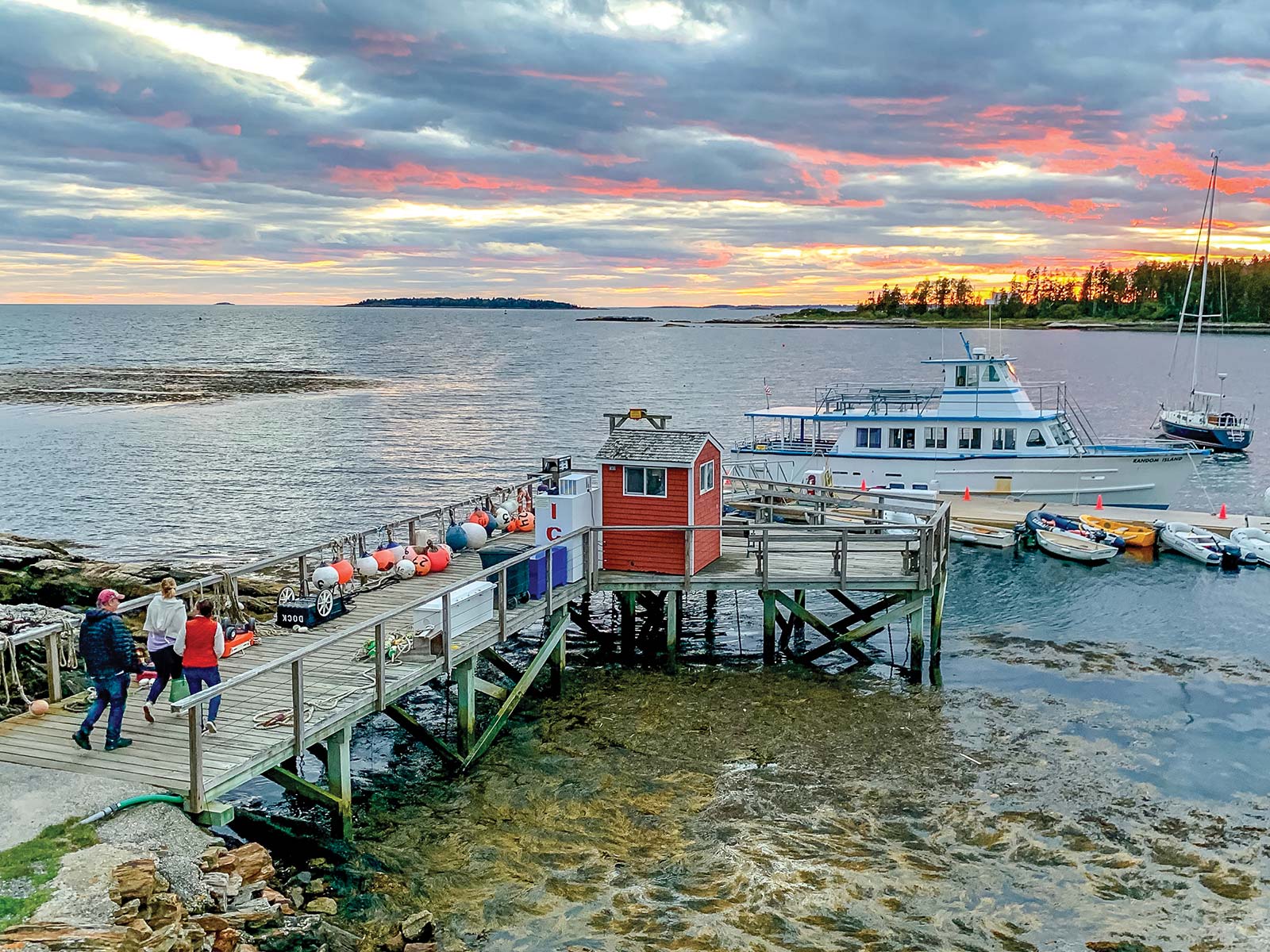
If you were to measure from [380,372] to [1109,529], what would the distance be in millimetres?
103494

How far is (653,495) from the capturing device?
62.7 feet

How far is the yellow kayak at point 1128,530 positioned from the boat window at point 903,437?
6.18 metres

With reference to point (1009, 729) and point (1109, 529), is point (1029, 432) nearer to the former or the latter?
point (1109, 529)

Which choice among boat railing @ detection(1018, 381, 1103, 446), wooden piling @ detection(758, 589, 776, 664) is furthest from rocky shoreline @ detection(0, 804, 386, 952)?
boat railing @ detection(1018, 381, 1103, 446)

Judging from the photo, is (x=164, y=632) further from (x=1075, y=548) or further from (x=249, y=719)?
(x=1075, y=548)

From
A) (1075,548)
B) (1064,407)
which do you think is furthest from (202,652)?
(1064,407)

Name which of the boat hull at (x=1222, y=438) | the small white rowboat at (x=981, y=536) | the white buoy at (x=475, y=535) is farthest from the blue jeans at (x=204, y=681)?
the boat hull at (x=1222, y=438)

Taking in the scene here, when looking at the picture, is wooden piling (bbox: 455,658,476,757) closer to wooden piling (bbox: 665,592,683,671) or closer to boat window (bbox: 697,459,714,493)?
wooden piling (bbox: 665,592,683,671)

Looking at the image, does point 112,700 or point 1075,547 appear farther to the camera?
point 1075,547

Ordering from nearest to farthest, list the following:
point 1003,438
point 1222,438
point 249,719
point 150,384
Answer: point 249,719, point 1003,438, point 1222,438, point 150,384

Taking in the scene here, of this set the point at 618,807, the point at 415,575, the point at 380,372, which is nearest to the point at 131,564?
the point at 415,575

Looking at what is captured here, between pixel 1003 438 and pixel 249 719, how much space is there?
30.2 meters

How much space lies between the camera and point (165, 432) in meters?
65.1

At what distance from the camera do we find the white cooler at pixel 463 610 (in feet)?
50.1
